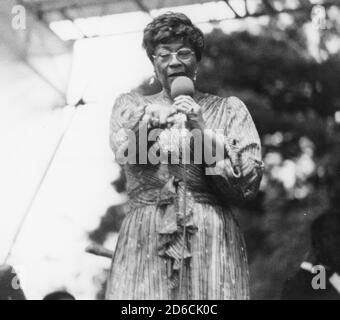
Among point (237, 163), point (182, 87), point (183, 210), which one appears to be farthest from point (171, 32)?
point (183, 210)

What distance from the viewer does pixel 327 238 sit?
222 inches

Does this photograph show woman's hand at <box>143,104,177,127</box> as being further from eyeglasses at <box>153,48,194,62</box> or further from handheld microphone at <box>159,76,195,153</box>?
eyeglasses at <box>153,48,194,62</box>

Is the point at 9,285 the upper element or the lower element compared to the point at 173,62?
lower

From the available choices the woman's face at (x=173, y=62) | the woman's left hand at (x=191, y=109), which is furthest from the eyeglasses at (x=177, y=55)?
the woman's left hand at (x=191, y=109)

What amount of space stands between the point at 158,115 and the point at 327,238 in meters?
1.73

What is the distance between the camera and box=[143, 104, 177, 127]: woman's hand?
4.21 metres

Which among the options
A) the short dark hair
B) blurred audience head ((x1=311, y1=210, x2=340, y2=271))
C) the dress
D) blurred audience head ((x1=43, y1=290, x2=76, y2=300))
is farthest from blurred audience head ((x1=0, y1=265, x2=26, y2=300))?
blurred audience head ((x1=311, y1=210, x2=340, y2=271))

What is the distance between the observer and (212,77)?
19.2ft

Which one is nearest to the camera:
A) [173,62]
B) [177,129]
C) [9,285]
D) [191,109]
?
[191,109]

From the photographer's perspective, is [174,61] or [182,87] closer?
[182,87]

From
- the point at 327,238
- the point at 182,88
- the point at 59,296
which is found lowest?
the point at 59,296

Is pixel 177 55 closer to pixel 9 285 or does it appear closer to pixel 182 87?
pixel 182 87

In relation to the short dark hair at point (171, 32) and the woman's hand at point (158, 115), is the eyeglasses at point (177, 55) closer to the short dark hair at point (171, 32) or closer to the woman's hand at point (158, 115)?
the short dark hair at point (171, 32)

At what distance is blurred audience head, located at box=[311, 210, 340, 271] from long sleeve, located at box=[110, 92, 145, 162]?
1502mm
